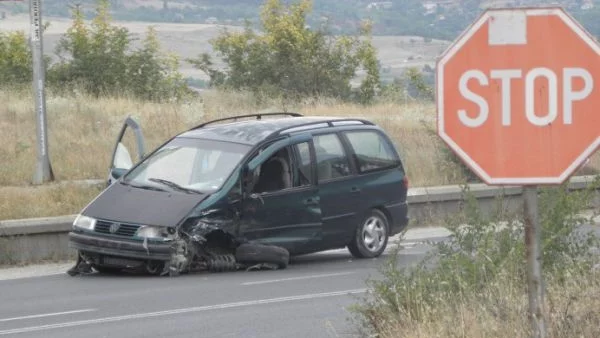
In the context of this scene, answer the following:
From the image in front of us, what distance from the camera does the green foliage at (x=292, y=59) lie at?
38.6 meters

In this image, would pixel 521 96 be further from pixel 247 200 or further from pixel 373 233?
pixel 373 233

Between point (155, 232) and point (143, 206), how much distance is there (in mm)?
479

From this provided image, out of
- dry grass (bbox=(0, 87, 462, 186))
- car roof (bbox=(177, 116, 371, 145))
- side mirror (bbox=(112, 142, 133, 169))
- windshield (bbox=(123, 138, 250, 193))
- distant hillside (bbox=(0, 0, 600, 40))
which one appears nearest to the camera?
windshield (bbox=(123, 138, 250, 193))

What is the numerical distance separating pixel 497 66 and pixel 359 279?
793 cm

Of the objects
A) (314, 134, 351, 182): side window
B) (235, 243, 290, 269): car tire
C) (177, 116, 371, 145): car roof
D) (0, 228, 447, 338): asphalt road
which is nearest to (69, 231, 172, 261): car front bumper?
(0, 228, 447, 338): asphalt road

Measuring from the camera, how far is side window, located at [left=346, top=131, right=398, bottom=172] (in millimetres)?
16609

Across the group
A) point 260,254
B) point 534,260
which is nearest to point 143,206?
point 260,254

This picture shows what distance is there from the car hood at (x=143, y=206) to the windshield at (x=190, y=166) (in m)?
0.19

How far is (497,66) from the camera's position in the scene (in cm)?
643

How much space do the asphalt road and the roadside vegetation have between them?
0.78 meters

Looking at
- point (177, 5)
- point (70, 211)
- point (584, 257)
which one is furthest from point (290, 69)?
point (177, 5)

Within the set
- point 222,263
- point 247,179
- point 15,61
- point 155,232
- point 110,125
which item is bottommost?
point 222,263

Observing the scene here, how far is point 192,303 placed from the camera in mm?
12383

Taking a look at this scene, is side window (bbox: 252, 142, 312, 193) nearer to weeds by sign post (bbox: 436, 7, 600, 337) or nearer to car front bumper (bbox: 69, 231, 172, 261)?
car front bumper (bbox: 69, 231, 172, 261)
